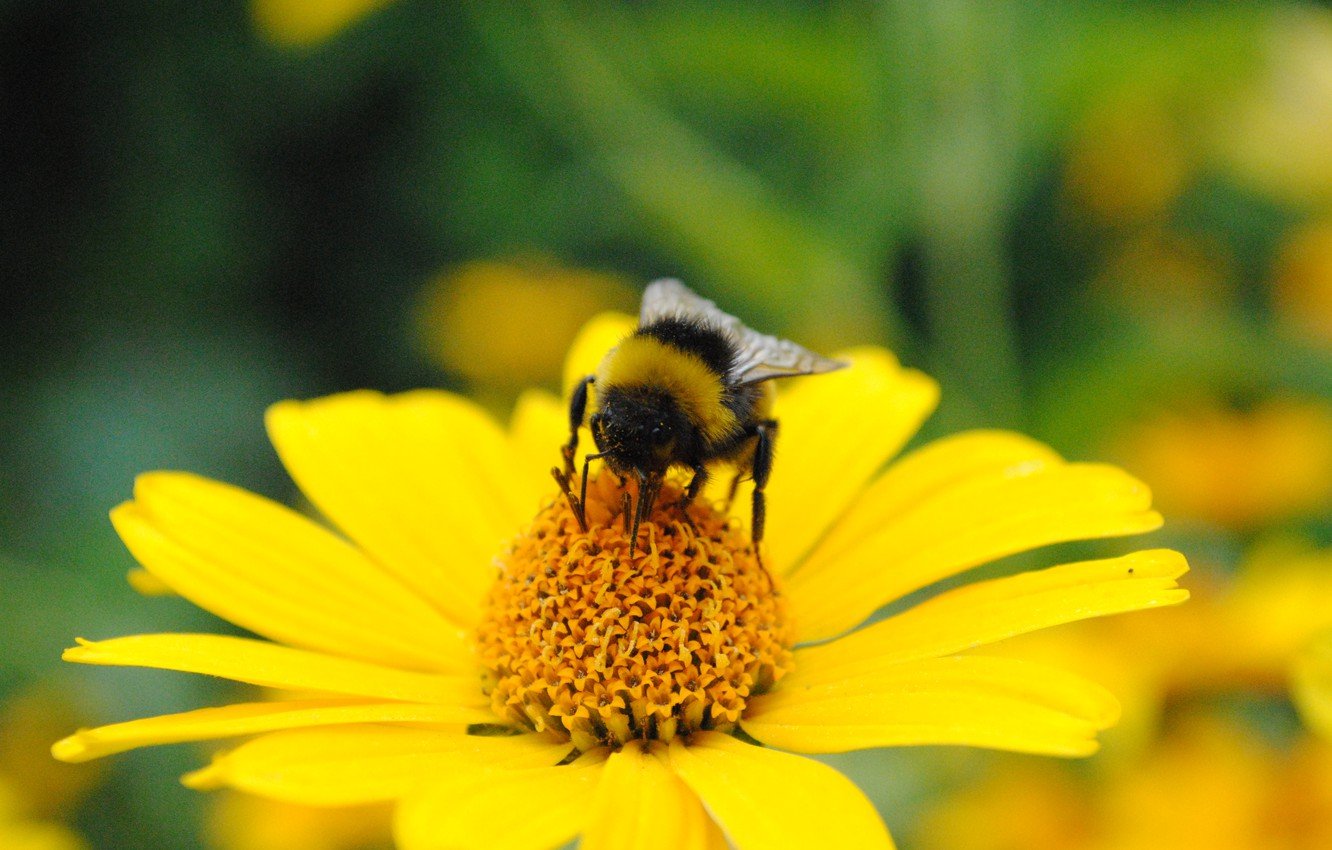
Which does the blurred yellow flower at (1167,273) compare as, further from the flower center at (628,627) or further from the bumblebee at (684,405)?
the flower center at (628,627)

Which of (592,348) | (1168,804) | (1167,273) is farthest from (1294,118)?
(592,348)

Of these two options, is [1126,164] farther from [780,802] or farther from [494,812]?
[494,812]

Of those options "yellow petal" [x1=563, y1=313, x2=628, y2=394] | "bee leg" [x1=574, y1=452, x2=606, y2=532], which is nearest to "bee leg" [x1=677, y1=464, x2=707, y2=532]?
"bee leg" [x1=574, y1=452, x2=606, y2=532]

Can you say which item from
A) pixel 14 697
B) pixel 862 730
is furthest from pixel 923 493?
pixel 14 697

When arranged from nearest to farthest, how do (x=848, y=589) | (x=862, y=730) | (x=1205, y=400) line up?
(x=862, y=730), (x=848, y=589), (x=1205, y=400)

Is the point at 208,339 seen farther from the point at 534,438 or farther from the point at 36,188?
the point at 534,438

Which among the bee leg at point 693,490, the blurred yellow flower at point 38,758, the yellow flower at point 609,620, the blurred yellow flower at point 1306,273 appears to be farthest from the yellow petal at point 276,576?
the blurred yellow flower at point 1306,273
